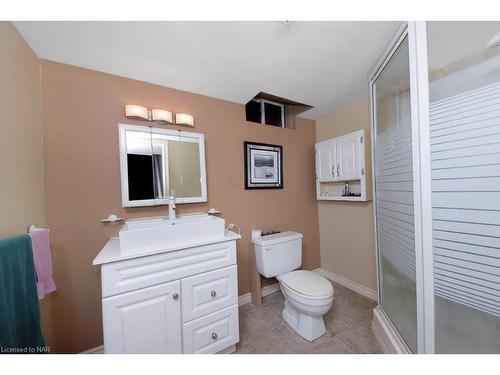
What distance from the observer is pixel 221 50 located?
1133 mm

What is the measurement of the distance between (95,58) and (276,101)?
1.68 m

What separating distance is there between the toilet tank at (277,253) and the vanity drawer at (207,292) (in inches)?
18.2

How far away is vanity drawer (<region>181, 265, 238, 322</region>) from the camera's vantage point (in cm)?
111

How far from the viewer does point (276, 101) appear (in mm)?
2133

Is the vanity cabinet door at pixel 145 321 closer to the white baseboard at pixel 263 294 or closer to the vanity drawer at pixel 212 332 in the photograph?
the vanity drawer at pixel 212 332

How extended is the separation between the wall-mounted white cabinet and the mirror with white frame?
56.7 inches

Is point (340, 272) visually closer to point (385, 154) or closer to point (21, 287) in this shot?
point (385, 154)

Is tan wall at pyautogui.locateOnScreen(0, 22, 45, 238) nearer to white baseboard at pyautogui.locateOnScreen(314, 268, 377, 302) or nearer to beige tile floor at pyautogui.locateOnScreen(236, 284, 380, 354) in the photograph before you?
beige tile floor at pyautogui.locateOnScreen(236, 284, 380, 354)

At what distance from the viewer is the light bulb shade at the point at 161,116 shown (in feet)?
4.56

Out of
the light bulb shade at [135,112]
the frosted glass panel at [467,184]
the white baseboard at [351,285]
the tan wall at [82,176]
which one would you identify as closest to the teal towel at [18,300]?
the tan wall at [82,176]

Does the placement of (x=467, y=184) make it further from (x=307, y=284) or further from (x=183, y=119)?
(x=183, y=119)

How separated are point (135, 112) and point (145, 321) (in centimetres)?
139

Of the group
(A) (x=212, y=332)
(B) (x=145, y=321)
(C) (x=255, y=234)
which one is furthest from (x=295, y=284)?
(B) (x=145, y=321)
